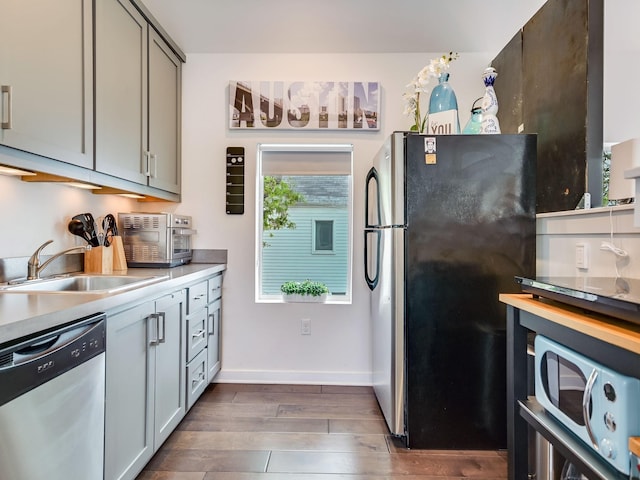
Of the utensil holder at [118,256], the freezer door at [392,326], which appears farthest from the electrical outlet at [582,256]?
the utensil holder at [118,256]

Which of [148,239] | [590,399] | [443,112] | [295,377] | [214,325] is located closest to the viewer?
[590,399]

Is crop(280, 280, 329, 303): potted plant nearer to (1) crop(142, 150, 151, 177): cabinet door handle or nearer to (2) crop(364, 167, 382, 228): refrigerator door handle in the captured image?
(2) crop(364, 167, 382, 228): refrigerator door handle

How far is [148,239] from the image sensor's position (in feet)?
7.61

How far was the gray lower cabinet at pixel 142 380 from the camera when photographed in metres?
1.30

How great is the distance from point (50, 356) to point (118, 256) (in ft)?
4.29

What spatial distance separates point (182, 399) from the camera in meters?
1.94

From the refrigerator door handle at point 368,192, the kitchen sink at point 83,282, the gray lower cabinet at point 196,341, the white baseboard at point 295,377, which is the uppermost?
the refrigerator door handle at point 368,192

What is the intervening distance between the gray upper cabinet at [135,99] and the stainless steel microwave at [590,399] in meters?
2.01

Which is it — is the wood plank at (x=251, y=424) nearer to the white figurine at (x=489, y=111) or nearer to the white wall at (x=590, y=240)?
the white wall at (x=590, y=240)

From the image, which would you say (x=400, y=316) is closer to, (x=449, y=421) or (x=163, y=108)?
(x=449, y=421)

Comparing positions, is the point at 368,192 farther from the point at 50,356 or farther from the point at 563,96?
the point at 50,356

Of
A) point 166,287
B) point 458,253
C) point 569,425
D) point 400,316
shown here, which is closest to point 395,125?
point 458,253

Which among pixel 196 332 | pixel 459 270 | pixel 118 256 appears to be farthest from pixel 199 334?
pixel 459 270

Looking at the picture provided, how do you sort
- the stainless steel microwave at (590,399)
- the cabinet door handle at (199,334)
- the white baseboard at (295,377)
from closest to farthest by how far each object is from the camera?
the stainless steel microwave at (590,399)
the cabinet door handle at (199,334)
the white baseboard at (295,377)
